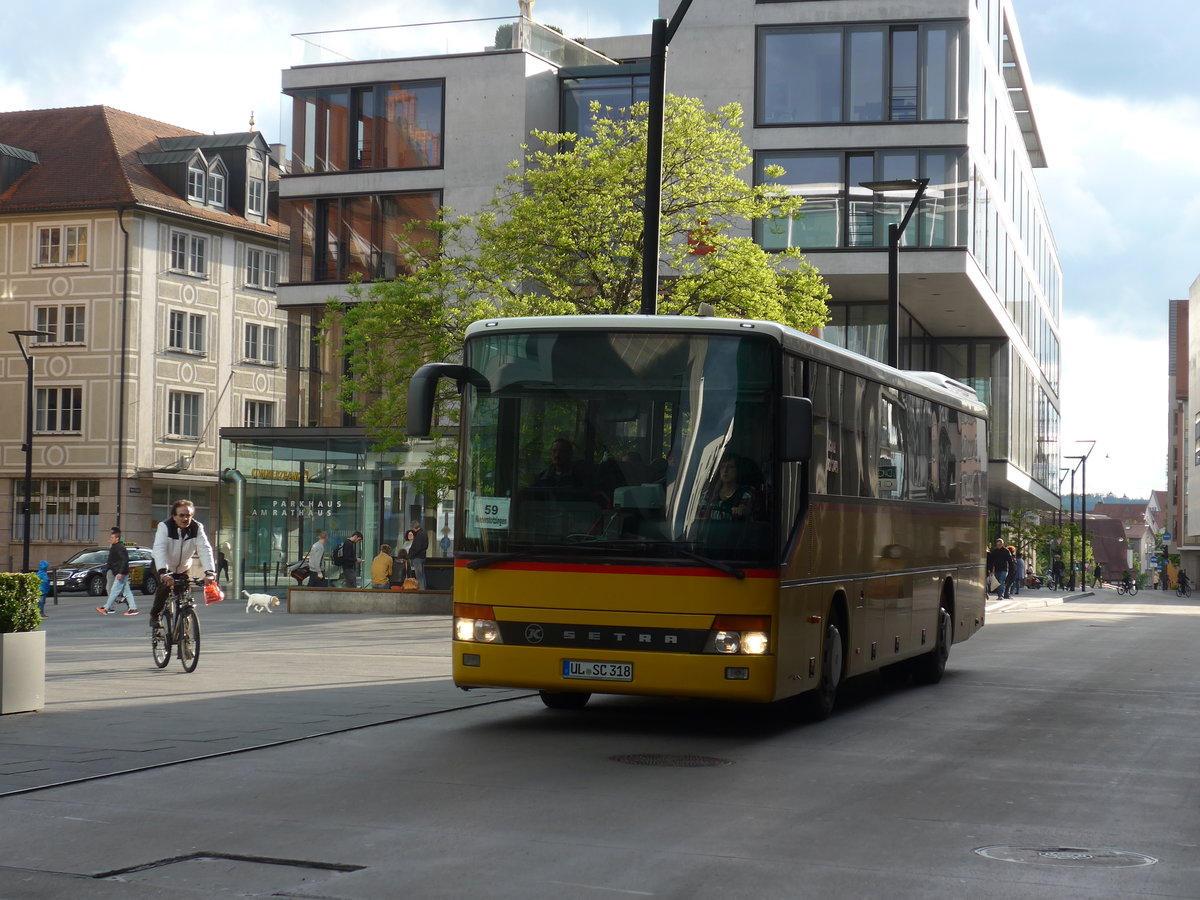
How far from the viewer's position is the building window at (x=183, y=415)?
6494 centimetres

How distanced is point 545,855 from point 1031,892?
214 centimetres

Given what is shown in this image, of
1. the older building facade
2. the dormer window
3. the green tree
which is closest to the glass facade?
the green tree

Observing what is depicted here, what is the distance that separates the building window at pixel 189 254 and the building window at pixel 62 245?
3332 mm

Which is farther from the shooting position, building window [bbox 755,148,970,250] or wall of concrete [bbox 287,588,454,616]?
building window [bbox 755,148,970,250]

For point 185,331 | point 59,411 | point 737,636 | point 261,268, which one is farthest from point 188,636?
point 261,268

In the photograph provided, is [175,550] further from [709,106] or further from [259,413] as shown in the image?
[259,413]

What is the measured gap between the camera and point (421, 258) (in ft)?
107

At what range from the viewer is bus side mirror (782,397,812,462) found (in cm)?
1208

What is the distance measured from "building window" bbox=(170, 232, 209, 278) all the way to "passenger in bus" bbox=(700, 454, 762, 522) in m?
56.3

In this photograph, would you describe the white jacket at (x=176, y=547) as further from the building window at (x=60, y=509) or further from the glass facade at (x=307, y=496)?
the building window at (x=60, y=509)

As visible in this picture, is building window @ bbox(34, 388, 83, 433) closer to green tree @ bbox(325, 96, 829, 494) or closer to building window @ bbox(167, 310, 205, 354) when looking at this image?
building window @ bbox(167, 310, 205, 354)

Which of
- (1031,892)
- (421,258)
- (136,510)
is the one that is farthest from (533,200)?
(136,510)

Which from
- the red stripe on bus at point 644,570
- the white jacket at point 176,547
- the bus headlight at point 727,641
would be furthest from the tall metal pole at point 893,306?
the bus headlight at point 727,641

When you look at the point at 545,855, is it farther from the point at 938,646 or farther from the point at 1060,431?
the point at 1060,431
